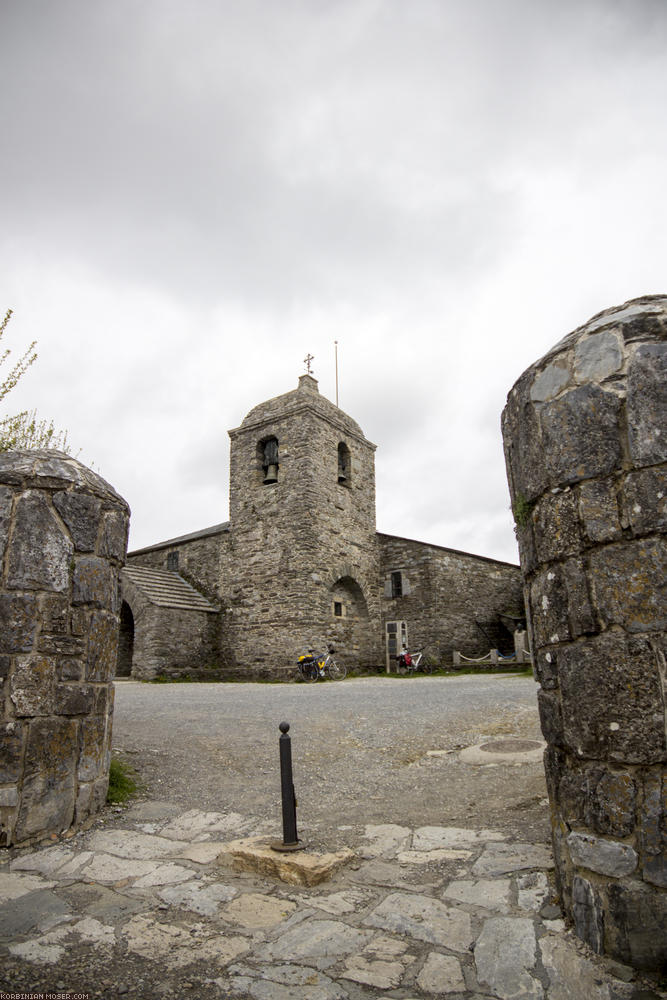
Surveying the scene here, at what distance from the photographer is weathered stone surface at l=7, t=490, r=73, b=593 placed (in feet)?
13.3

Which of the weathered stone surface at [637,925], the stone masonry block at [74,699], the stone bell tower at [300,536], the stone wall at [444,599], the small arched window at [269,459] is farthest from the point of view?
the small arched window at [269,459]

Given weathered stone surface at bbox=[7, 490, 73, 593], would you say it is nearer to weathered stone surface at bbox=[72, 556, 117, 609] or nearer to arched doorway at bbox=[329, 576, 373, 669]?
weathered stone surface at bbox=[72, 556, 117, 609]

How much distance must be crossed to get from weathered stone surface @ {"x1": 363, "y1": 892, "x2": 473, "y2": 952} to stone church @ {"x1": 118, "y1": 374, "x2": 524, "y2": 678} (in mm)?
14556

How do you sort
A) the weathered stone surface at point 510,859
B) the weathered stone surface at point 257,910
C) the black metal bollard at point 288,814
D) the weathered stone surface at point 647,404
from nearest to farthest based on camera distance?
1. the weathered stone surface at point 647,404
2. the weathered stone surface at point 257,910
3. the weathered stone surface at point 510,859
4. the black metal bollard at point 288,814

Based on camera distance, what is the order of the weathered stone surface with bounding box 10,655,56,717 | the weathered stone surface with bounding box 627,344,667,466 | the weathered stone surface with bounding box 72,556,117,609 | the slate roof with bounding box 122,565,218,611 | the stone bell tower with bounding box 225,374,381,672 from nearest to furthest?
the weathered stone surface with bounding box 627,344,667,466, the weathered stone surface with bounding box 10,655,56,717, the weathered stone surface with bounding box 72,556,117,609, the slate roof with bounding box 122,565,218,611, the stone bell tower with bounding box 225,374,381,672

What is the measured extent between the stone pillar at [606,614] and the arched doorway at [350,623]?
1604cm

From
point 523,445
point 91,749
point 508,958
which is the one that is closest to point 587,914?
point 508,958

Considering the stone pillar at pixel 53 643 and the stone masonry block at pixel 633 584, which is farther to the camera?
the stone pillar at pixel 53 643

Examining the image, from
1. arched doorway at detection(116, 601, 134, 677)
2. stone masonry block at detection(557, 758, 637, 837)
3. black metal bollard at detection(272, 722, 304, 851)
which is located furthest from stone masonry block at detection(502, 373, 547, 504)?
arched doorway at detection(116, 601, 134, 677)

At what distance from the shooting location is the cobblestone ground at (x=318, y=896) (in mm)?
2236

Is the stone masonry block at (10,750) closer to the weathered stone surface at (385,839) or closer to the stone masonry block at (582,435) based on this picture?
the weathered stone surface at (385,839)

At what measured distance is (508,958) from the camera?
2.29 metres

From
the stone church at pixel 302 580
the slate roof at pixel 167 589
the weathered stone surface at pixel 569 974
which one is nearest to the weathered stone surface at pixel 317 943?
A: the weathered stone surface at pixel 569 974

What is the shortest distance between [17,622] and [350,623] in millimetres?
16008
